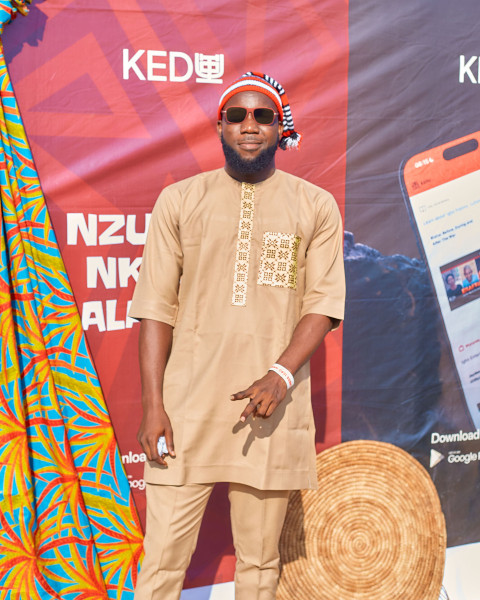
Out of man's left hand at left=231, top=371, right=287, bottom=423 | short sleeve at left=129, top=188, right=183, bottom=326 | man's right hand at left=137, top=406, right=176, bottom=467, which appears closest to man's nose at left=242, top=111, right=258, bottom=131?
short sleeve at left=129, top=188, right=183, bottom=326

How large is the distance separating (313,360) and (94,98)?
1400 mm

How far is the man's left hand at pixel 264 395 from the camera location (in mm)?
2066

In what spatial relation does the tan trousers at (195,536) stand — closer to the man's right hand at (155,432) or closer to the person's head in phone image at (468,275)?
the man's right hand at (155,432)

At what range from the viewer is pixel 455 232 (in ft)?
10.5

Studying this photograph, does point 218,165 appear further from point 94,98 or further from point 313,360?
point 313,360

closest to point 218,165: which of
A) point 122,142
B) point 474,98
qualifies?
point 122,142

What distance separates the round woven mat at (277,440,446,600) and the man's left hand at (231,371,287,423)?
3.56 ft

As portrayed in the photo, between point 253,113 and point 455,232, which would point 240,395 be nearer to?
point 253,113

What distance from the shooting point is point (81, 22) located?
106 inches

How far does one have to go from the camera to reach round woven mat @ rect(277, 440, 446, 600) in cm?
308

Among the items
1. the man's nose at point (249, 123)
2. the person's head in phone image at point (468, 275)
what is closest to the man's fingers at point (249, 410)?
the man's nose at point (249, 123)

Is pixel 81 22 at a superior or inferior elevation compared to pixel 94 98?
superior

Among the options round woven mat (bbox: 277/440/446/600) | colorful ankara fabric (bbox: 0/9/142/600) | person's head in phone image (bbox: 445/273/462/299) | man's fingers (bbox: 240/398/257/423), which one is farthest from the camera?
person's head in phone image (bbox: 445/273/462/299)

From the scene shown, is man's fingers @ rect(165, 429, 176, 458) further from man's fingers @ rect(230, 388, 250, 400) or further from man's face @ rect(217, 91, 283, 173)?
man's face @ rect(217, 91, 283, 173)
